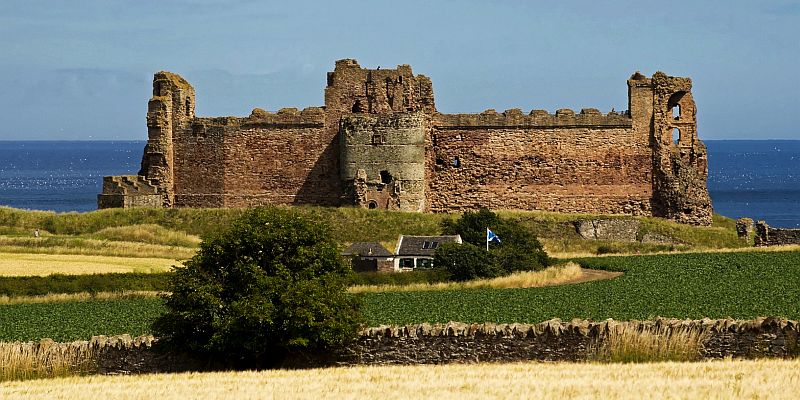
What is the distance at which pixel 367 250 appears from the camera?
48.1 meters

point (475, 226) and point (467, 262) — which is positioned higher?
point (475, 226)

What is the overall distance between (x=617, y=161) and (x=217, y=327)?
2953cm

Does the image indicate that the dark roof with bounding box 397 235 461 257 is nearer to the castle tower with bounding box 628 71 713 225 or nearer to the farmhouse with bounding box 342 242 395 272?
the farmhouse with bounding box 342 242 395 272

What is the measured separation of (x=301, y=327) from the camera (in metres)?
29.3

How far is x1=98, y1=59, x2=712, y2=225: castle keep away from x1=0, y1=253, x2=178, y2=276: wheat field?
878 centimetres

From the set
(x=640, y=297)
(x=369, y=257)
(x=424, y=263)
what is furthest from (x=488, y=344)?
(x=424, y=263)

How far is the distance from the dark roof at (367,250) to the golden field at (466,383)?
62.3 ft

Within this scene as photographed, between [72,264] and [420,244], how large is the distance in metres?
10.7

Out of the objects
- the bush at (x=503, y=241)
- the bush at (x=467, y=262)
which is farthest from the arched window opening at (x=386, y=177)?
the bush at (x=467, y=262)

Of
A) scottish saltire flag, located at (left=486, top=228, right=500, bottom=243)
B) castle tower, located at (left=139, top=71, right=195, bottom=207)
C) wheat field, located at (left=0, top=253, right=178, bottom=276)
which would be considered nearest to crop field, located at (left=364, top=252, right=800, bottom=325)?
scottish saltire flag, located at (left=486, top=228, right=500, bottom=243)

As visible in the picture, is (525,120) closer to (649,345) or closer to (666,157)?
(666,157)

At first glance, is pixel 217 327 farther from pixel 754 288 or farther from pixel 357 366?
pixel 754 288

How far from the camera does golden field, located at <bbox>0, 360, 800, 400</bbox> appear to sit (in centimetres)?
2416

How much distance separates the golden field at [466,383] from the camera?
24156 mm
